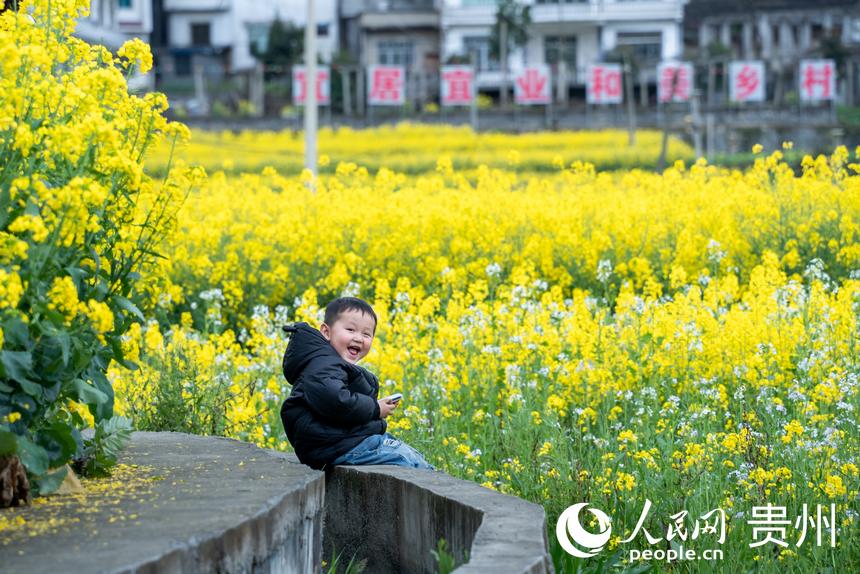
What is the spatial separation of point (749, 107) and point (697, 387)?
3810 centimetres

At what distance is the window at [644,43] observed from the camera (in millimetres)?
50062

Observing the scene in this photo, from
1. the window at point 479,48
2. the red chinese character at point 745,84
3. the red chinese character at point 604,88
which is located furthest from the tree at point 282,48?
the red chinese character at point 745,84

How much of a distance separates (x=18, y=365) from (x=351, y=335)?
171 cm

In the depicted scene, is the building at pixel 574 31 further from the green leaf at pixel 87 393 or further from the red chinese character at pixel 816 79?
the green leaf at pixel 87 393

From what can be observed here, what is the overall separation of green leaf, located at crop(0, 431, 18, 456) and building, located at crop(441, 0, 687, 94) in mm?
46048

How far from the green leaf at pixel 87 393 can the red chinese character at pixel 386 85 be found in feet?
129

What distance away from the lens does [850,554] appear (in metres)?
5.04

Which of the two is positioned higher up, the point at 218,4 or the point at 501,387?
the point at 218,4

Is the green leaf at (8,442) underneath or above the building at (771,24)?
underneath

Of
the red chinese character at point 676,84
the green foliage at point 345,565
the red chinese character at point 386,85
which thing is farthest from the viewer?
the red chinese character at point 676,84

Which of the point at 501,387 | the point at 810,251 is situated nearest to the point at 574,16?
the point at 810,251

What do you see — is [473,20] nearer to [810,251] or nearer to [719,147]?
[719,147]

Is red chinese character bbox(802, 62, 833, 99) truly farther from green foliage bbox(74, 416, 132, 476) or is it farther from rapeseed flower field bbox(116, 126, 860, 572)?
green foliage bbox(74, 416, 132, 476)

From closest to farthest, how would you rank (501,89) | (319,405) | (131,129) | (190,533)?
(190,533) < (131,129) < (319,405) < (501,89)
